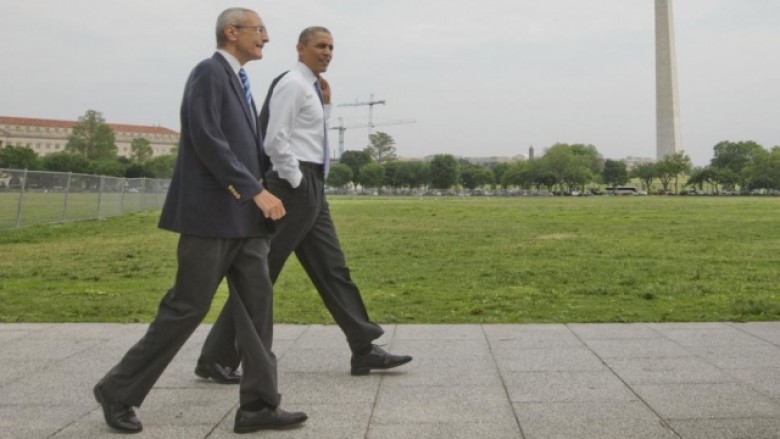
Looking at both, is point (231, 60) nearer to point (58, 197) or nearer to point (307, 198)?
point (307, 198)

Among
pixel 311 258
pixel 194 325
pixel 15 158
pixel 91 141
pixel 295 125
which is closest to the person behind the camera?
pixel 194 325

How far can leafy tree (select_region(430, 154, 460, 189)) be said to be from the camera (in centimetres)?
13500

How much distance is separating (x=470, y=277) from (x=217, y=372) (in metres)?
6.27

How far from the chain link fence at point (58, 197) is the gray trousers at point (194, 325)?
16.3 m

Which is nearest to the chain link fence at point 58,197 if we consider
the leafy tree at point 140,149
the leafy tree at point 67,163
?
the leafy tree at point 67,163

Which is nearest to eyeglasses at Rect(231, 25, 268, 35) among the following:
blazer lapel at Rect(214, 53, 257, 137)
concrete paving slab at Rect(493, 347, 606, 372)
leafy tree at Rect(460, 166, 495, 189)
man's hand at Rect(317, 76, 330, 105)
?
blazer lapel at Rect(214, 53, 257, 137)

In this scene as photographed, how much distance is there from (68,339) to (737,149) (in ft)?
433

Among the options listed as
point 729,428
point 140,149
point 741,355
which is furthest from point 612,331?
point 140,149

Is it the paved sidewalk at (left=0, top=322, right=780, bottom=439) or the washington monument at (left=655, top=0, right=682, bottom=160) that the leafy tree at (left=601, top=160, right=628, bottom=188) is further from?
the paved sidewalk at (left=0, top=322, right=780, bottom=439)

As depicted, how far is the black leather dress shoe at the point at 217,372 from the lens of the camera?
4.09 metres

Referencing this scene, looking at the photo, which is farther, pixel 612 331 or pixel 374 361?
pixel 612 331

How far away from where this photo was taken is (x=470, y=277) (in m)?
9.99

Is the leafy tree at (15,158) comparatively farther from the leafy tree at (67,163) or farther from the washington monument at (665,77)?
the washington monument at (665,77)

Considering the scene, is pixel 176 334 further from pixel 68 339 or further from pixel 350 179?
pixel 350 179
